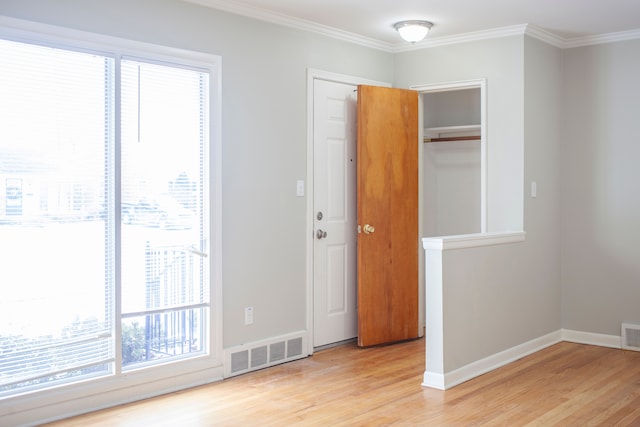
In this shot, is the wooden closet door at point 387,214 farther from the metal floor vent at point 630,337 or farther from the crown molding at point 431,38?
the metal floor vent at point 630,337

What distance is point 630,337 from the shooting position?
5.09 metres

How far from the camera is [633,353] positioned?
4965mm

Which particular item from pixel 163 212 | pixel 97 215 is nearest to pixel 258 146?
pixel 163 212

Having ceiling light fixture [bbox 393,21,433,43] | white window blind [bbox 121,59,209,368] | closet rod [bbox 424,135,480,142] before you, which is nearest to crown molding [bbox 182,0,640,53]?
ceiling light fixture [bbox 393,21,433,43]

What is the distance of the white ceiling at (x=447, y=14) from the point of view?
4238 mm

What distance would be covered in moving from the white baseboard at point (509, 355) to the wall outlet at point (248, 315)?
46.6 inches

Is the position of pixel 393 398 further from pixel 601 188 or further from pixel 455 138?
pixel 455 138

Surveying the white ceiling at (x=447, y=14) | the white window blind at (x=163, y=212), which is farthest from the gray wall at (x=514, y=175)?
the white window blind at (x=163, y=212)

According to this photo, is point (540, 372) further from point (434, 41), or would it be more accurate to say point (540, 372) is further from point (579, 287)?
point (434, 41)

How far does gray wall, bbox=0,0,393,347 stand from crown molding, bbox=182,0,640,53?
0.20 ft

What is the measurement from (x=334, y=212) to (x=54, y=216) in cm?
221

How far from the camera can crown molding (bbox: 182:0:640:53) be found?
4.42 meters

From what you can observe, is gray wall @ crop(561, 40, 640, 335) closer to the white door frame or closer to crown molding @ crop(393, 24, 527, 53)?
crown molding @ crop(393, 24, 527, 53)

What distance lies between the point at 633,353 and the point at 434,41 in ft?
9.31
